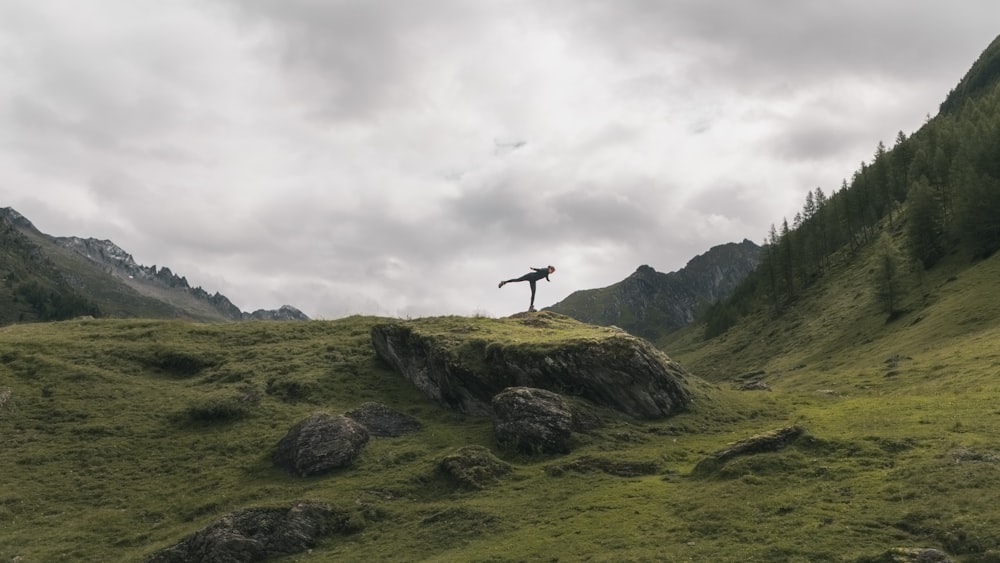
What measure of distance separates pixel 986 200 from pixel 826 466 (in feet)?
302

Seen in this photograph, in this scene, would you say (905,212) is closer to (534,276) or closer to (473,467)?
(534,276)

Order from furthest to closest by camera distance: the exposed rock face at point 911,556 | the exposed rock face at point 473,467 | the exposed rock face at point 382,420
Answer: the exposed rock face at point 382,420
the exposed rock face at point 473,467
the exposed rock face at point 911,556

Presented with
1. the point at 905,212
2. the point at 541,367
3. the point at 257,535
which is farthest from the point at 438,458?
the point at 905,212

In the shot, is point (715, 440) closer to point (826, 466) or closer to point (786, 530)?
point (826, 466)

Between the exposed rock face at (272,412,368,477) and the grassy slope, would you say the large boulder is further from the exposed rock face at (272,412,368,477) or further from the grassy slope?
the exposed rock face at (272,412,368,477)

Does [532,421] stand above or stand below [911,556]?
above

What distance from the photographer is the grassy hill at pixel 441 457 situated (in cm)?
2844

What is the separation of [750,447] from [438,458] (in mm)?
21436

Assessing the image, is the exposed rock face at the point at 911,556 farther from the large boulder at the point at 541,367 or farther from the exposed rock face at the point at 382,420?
the exposed rock face at the point at 382,420

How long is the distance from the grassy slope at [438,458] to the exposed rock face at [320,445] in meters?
1.27

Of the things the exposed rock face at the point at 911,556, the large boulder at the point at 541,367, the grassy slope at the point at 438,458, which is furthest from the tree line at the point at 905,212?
the exposed rock face at the point at 911,556

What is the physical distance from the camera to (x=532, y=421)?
45062 mm

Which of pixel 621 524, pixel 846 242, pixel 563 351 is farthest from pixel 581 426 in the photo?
pixel 846 242

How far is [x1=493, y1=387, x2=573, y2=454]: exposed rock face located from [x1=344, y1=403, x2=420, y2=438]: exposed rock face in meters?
9.11
